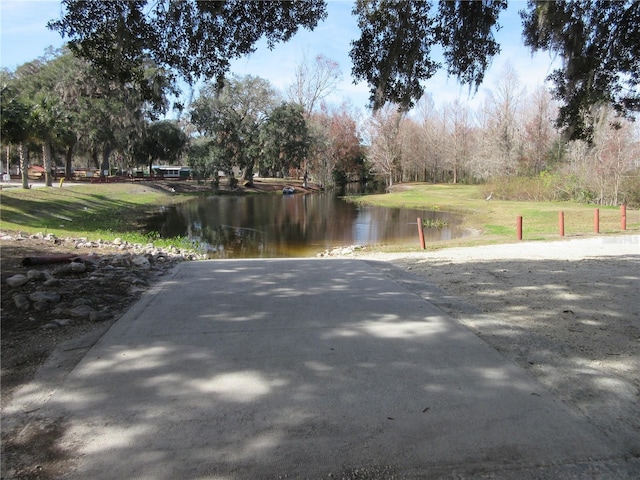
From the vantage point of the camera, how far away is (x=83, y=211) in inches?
1080

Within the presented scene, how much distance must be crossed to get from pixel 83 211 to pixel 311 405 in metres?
28.5

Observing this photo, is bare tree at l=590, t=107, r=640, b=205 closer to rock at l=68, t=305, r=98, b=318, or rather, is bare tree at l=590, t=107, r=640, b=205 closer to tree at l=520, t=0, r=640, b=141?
tree at l=520, t=0, r=640, b=141

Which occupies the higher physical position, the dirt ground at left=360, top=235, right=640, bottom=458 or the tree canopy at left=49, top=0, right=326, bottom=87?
the tree canopy at left=49, top=0, right=326, bottom=87

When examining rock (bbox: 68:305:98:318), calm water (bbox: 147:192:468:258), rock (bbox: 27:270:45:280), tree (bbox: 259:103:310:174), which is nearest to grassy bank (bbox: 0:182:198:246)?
calm water (bbox: 147:192:468:258)

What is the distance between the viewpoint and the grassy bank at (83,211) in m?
17.8

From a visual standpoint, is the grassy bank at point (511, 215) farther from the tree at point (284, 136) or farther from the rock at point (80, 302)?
the tree at point (284, 136)

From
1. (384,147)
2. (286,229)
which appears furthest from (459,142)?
(286,229)

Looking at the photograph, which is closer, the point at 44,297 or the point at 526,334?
the point at 526,334

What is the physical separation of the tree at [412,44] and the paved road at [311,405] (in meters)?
4.76

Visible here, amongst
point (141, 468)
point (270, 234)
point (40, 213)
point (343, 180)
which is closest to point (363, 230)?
point (270, 234)

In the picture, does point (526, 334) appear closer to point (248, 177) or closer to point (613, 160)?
point (613, 160)

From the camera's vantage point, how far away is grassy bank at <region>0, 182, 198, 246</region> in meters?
17.8

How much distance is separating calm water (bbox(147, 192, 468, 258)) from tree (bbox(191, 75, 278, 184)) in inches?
898

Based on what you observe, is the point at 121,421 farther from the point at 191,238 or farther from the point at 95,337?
the point at 191,238
